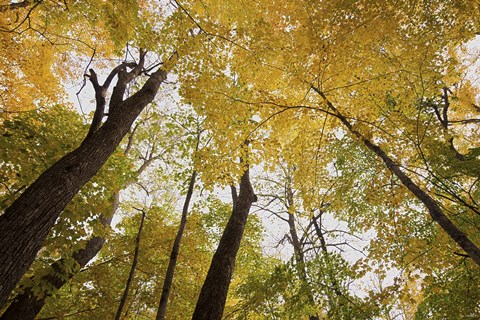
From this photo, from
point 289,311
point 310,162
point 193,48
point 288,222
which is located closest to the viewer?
point 193,48

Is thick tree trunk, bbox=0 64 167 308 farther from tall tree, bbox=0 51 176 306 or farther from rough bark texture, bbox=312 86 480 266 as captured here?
rough bark texture, bbox=312 86 480 266

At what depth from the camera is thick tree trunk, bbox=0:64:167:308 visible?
2389 millimetres

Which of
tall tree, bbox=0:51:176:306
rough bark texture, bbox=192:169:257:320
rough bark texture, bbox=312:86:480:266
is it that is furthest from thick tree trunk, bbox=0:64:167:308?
rough bark texture, bbox=312:86:480:266

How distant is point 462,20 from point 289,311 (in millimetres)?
5756

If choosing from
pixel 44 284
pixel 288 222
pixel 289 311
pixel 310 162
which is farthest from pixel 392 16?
pixel 288 222

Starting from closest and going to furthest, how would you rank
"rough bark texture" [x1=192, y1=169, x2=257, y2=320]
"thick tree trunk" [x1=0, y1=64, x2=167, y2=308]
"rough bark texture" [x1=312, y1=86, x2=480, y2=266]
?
"thick tree trunk" [x1=0, y1=64, x2=167, y2=308], "rough bark texture" [x1=312, y1=86, x2=480, y2=266], "rough bark texture" [x1=192, y1=169, x2=257, y2=320]

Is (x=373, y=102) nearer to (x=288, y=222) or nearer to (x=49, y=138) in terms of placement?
(x=49, y=138)

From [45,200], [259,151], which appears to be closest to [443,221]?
[259,151]

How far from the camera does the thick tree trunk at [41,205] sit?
2389mm

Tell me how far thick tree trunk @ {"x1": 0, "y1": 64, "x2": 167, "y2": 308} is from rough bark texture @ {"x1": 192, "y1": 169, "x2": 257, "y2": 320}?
2.19 metres

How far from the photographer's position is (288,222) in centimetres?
1034

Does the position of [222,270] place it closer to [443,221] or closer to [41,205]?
[41,205]

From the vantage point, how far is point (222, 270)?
13.2 ft

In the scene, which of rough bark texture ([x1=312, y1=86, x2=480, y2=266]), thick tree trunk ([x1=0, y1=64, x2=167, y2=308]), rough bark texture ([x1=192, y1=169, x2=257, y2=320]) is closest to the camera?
thick tree trunk ([x1=0, y1=64, x2=167, y2=308])
